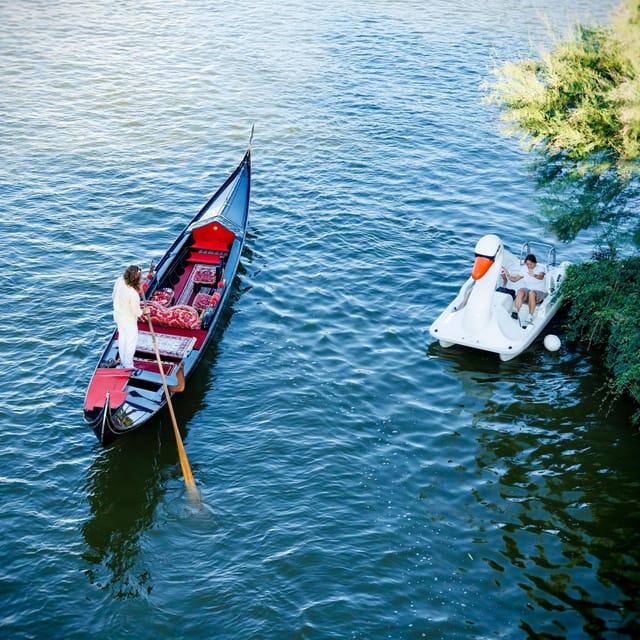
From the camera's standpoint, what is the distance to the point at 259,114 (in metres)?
24.7

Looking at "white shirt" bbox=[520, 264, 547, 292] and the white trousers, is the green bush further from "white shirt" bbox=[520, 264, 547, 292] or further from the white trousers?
the white trousers

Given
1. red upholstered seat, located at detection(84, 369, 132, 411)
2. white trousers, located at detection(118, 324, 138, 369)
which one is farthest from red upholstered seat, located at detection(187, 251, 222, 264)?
red upholstered seat, located at detection(84, 369, 132, 411)

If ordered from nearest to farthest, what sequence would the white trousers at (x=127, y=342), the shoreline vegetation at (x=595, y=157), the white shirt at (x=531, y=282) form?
the white trousers at (x=127, y=342) < the shoreline vegetation at (x=595, y=157) < the white shirt at (x=531, y=282)

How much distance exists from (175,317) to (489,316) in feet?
18.7

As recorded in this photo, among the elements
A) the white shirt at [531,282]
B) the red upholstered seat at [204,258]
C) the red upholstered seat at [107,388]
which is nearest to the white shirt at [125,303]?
the red upholstered seat at [107,388]

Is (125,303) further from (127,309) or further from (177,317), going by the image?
(177,317)

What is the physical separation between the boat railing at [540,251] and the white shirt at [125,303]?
26.6 feet

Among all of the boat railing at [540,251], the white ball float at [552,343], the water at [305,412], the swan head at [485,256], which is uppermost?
the swan head at [485,256]

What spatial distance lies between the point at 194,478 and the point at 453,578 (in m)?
4.06

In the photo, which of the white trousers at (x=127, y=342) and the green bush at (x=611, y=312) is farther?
the green bush at (x=611, y=312)

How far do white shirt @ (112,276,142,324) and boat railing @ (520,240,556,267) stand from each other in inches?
319

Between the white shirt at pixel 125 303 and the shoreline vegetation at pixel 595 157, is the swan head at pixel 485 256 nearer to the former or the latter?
the shoreline vegetation at pixel 595 157

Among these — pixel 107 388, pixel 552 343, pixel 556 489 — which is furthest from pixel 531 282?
pixel 107 388

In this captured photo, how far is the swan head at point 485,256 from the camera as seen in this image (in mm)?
14445
